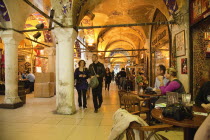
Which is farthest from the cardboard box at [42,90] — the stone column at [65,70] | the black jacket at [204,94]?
the black jacket at [204,94]

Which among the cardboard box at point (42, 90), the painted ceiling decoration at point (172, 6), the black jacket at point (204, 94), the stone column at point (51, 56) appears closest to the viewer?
the black jacket at point (204, 94)

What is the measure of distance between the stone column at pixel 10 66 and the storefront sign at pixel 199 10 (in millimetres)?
6221

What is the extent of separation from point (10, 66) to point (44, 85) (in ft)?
7.65

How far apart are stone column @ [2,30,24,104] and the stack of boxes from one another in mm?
1935

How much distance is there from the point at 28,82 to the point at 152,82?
26.8 ft

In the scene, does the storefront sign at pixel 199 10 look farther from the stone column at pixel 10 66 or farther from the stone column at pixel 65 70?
the stone column at pixel 10 66

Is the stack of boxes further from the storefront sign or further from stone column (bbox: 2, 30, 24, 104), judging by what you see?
the storefront sign

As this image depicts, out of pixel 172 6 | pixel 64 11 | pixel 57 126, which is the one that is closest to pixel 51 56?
pixel 64 11

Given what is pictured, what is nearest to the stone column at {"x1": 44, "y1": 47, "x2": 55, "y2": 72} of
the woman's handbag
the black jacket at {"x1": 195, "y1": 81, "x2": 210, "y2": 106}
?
the woman's handbag

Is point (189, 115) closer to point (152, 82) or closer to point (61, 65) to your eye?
point (61, 65)

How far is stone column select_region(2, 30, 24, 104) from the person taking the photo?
229 inches

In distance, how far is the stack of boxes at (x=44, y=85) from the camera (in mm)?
7918

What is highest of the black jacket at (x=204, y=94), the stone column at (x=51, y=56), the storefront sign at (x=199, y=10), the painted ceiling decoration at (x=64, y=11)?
the painted ceiling decoration at (x=64, y=11)

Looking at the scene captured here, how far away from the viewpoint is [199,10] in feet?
12.7
